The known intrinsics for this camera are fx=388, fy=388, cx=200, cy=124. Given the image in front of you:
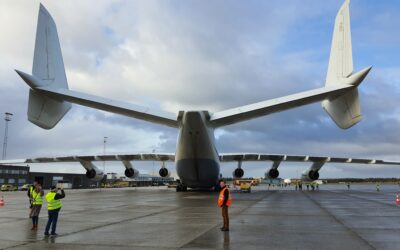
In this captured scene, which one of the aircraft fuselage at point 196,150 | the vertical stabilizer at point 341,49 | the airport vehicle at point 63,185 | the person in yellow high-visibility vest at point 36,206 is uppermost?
the vertical stabilizer at point 341,49

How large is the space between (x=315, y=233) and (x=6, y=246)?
6900mm

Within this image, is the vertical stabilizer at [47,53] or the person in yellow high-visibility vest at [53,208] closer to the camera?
the person in yellow high-visibility vest at [53,208]

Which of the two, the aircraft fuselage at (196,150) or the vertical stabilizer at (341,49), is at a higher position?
the vertical stabilizer at (341,49)

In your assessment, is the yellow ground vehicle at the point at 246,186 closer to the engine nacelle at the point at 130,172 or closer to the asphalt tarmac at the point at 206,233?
the engine nacelle at the point at 130,172

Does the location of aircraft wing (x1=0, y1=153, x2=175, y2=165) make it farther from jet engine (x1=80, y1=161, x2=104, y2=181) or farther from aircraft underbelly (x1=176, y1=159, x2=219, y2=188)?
aircraft underbelly (x1=176, y1=159, x2=219, y2=188)

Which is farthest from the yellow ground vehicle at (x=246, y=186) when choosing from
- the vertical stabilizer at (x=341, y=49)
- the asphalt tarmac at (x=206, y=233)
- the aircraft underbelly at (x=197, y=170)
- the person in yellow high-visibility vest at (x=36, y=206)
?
the person in yellow high-visibility vest at (x=36, y=206)

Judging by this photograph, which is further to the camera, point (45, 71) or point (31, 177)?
point (31, 177)

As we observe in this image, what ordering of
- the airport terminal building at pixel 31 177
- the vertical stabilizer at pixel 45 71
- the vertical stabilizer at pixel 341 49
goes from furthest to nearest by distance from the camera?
the airport terminal building at pixel 31 177
the vertical stabilizer at pixel 45 71
the vertical stabilizer at pixel 341 49

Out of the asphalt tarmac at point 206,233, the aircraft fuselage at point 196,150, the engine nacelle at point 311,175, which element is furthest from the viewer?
the engine nacelle at point 311,175

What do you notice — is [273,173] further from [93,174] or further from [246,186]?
[93,174]

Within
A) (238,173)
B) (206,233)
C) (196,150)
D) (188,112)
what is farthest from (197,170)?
(206,233)

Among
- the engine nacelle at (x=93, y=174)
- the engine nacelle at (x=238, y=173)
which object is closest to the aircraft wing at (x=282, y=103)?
the engine nacelle at (x=238, y=173)

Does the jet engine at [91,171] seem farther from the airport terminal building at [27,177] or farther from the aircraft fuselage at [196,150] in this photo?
the airport terminal building at [27,177]

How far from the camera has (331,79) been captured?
64.2 feet
